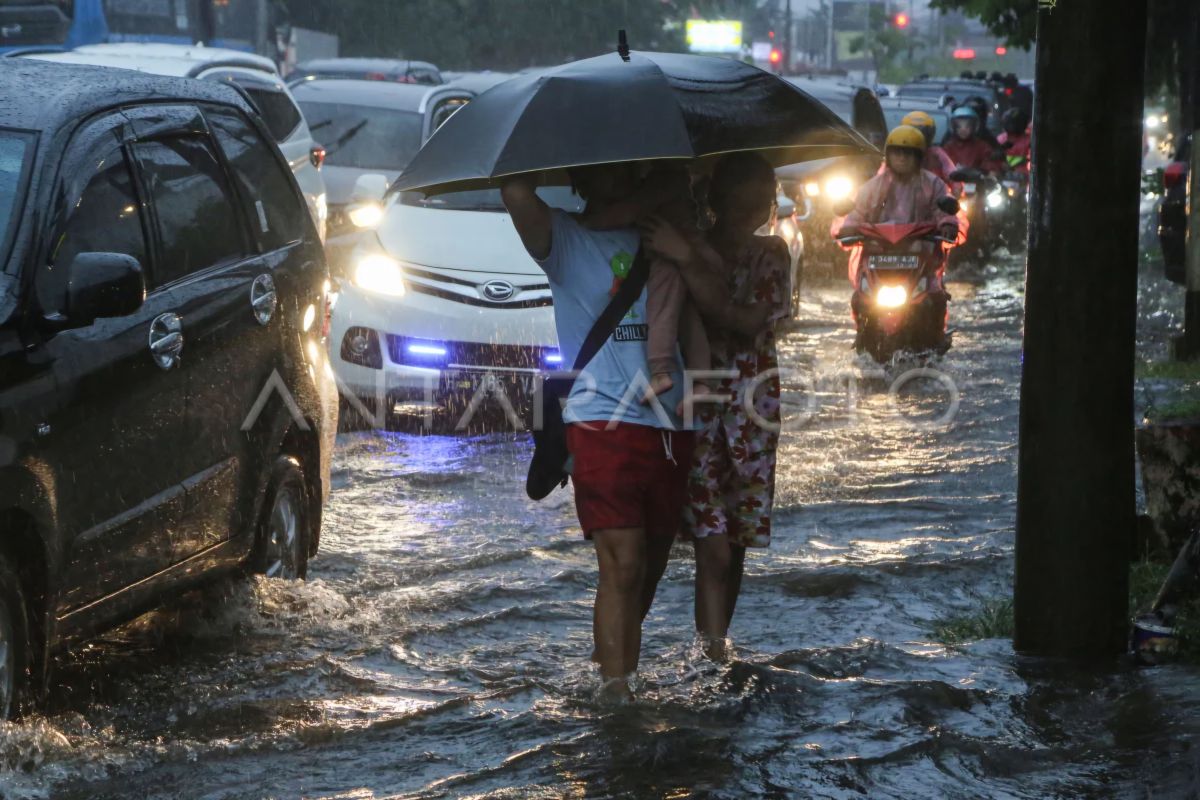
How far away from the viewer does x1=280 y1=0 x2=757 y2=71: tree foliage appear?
5159 cm

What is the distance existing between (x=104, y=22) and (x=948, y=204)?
1677cm

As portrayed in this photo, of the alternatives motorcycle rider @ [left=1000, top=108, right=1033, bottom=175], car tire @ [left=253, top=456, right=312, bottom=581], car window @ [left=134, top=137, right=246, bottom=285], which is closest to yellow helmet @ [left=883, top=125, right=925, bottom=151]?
car tire @ [left=253, top=456, right=312, bottom=581]

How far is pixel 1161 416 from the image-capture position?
22.3 feet

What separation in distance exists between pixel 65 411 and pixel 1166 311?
14382 mm

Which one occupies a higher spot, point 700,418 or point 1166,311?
point 700,418

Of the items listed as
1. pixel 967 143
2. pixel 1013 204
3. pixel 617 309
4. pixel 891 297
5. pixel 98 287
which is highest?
pixel 98 287

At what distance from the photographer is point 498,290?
10258mm

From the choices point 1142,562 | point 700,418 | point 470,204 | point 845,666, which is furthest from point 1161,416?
point 470,204

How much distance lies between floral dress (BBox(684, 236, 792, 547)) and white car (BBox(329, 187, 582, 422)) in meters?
4.35

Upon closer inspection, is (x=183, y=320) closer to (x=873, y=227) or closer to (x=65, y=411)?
(x=65, y=411)

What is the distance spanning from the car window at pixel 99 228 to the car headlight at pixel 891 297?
764 centimetres

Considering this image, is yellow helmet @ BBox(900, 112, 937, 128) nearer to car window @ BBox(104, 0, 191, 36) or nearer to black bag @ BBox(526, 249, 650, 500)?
black bag @ BBox(526, 249, 650, 500)

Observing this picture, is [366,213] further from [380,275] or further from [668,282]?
[668,282]

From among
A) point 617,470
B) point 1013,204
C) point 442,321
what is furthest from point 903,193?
point 1013,204
